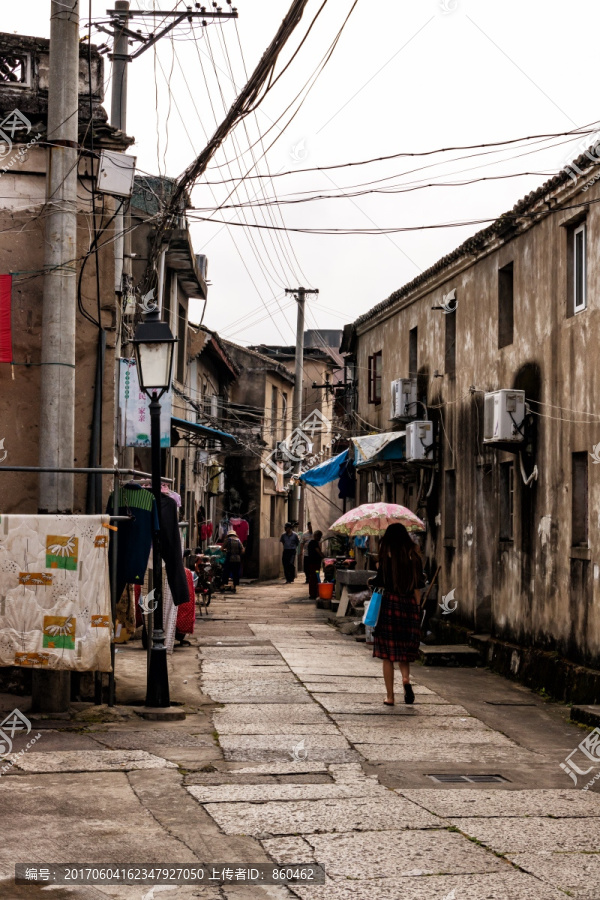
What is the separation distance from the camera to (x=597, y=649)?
1219cm

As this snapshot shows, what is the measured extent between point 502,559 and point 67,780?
948 centimetres

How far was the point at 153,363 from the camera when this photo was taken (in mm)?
10750

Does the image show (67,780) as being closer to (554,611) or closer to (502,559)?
(554,611)

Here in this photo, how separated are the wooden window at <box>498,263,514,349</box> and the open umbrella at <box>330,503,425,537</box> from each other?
313cm

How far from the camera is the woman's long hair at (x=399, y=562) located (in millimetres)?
11586

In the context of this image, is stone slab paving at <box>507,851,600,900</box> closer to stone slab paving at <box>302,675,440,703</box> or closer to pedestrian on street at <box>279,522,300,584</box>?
stone slab paving at <box>302,675,440,703</box>

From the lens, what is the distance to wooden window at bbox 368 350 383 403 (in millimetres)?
25250

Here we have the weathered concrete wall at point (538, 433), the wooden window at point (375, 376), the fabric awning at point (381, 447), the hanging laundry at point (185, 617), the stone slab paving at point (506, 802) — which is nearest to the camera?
the stone slab paving at point (506, 802)

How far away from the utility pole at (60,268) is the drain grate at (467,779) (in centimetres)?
384

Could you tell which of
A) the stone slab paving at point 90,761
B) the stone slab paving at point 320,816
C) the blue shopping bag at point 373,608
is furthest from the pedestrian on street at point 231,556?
the stone slab paving at point 320,816

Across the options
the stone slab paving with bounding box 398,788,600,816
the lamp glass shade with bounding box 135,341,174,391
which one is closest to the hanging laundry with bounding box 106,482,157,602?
the lamp glass shade with bounding box 135,341,174,391

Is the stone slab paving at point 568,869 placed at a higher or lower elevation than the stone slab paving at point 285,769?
higher

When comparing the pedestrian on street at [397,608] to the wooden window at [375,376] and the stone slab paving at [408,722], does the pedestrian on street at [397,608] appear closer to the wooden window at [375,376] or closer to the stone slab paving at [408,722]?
the stone slab paving at [408,722]

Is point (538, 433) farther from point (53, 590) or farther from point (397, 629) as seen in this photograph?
point (53, 590)
